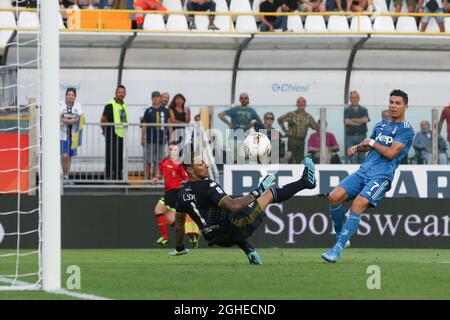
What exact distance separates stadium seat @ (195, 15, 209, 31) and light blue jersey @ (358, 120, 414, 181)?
1121 cm

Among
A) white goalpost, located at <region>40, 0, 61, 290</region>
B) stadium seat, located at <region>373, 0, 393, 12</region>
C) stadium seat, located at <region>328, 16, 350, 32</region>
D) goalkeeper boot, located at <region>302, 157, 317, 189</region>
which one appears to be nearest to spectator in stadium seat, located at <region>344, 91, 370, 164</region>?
stadium seat, located at <region>328, 16, 350, 32</region>

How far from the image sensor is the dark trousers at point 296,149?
21453 millimetres

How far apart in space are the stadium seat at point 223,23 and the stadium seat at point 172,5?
103 cm

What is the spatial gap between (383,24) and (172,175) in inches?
294

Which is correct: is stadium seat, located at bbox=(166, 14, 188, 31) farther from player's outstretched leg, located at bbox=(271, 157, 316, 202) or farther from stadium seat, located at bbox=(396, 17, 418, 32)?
player's outstretched leg, located at bbox=(271, 157, 316, 202)

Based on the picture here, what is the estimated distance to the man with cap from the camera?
72.1 ft

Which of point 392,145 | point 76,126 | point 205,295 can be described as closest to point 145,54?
point 76,126

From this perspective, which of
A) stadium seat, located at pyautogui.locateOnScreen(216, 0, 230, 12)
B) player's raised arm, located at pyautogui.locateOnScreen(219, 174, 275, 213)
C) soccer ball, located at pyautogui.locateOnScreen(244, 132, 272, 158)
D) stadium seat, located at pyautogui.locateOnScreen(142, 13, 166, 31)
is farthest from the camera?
stadium seat, located at pyautogui.locateOnScreen(216, 0, 230, 12)

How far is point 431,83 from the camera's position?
2445 cm

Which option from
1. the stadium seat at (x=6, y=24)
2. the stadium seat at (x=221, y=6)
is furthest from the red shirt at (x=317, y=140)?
the stadium seat at (x=6, y=24)

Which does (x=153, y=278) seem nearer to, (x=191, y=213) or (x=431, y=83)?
(x=191, y=213)

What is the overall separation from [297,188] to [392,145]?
1317 mm
